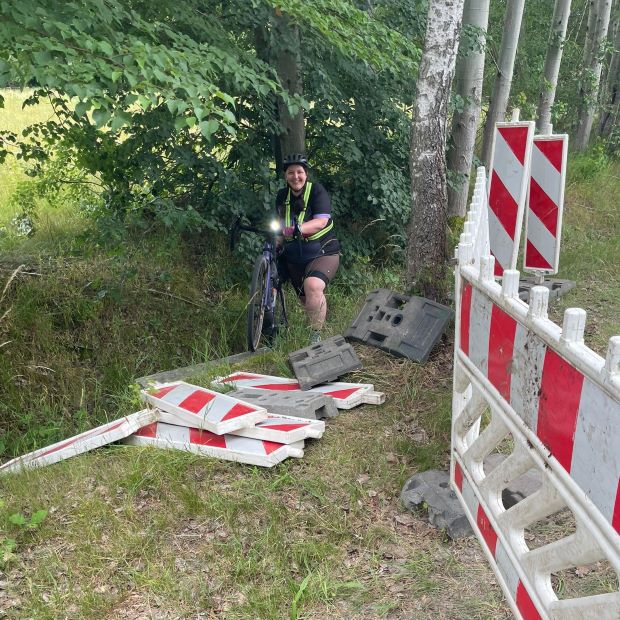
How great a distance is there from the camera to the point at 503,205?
4590 mm

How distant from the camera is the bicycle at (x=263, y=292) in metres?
5.11

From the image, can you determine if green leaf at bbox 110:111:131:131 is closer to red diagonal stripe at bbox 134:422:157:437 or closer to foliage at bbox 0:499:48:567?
red diagonal stripe at bbox 134:422:157:437

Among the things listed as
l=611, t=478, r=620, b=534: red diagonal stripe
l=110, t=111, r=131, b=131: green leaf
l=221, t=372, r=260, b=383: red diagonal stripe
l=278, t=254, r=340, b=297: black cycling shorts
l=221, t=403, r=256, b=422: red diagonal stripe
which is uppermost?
l=110, t=111, r=131, b=131: green leaf

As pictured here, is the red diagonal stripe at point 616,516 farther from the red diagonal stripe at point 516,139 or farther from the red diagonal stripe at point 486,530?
the red diagonal stripe at point 516,139

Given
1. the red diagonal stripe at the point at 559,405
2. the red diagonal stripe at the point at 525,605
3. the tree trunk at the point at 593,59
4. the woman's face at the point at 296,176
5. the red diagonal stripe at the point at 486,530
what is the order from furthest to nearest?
Result: the tree trunk at the point at 593,59, the woman's face at the point at 296,176, the red diagonal stripe at the point at 486,530, the red diagonal stripe at the point at 525,605, the red diagonal stripe at the point at 559,405

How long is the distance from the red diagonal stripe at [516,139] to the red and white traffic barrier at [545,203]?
2.40 feet

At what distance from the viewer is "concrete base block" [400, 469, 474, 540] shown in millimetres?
3027

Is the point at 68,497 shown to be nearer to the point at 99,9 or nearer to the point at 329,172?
the point at 99,9

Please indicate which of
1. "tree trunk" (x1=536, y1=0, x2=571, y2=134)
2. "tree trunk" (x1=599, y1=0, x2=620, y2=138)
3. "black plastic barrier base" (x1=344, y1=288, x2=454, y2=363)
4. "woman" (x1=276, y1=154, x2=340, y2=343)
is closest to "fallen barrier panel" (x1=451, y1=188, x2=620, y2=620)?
"black plastic barrier base" (x1=344, y1=288, x2=454, y2=363)

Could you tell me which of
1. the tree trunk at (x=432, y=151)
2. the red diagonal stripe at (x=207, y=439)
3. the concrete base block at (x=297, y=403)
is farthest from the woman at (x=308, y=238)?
the red diagonal stripe at (x=207, y=439)

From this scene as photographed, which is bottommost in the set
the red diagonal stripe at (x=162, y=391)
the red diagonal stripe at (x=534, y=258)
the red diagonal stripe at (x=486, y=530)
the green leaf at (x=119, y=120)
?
the red diagonal stripe at (x=162, y=391)

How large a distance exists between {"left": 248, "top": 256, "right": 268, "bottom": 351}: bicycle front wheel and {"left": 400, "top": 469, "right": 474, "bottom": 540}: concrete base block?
2.27 m

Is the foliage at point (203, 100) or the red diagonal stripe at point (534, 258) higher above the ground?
the foliage at point (203, 100)

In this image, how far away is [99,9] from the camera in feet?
12.1
